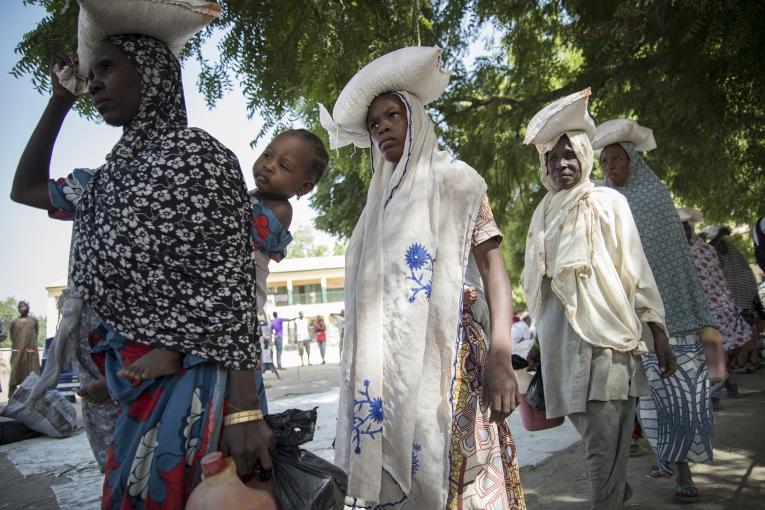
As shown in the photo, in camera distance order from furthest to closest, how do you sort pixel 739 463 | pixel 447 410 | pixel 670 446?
pixel 739 463 → pixel 670 446 → pixel 447 410

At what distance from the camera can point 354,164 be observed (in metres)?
6.97

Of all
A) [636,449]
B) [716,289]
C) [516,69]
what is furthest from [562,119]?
[716,289]

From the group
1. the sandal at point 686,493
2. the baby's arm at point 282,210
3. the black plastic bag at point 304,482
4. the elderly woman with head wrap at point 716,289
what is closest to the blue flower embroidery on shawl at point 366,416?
the black plastic bag at point 304,482

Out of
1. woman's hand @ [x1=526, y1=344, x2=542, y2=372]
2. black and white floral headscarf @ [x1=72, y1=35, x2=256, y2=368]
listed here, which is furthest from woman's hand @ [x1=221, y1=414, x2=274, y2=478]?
woman's hand @ [x1=526, y1=344, x2=542, y2=372]

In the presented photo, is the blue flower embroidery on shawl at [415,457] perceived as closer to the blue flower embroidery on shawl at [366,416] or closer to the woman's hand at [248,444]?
the blue flower embroidery on shawl at [366,416]

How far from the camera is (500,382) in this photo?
7.52 feet

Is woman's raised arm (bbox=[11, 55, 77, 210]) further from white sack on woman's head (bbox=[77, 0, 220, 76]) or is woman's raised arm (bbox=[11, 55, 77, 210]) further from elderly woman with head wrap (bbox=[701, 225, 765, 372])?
elderly woman with head wrap (bbox=[701, 225, 765, 372])

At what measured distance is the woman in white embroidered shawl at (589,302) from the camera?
341 centimetres

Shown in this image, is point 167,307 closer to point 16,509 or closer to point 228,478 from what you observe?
point 228,478

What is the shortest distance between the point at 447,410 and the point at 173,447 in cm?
94

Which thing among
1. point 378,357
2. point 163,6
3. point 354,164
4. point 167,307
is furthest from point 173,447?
point 354,164

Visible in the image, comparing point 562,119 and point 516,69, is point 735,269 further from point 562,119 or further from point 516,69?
point 562,119

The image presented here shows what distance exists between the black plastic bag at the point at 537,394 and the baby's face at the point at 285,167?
1.89 metres

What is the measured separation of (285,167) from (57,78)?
89 centimetres
